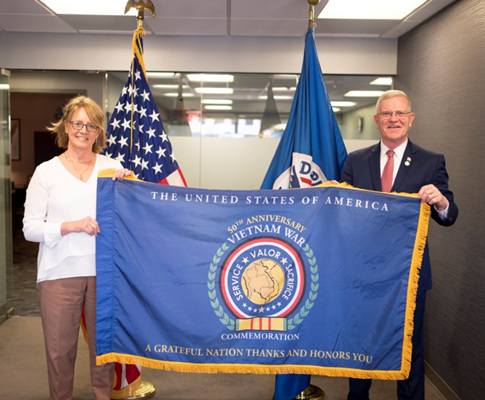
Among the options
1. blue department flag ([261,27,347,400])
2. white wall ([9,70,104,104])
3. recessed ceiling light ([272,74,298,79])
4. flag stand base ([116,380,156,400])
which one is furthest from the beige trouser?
white wall ([9,70,104,104])

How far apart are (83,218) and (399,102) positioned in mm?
1652

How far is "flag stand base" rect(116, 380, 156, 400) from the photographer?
9.99ft

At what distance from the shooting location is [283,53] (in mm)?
4164

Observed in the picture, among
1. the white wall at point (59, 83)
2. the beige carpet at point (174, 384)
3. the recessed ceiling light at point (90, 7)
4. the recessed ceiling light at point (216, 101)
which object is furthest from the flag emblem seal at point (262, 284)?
the white wall at point (59, 83)

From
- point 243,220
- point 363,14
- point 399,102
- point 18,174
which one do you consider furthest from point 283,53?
point 18,174

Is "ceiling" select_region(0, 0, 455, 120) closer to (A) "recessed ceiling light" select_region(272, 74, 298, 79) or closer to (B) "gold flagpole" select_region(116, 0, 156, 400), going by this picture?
(A) "recessed ceiling light" select_region(272, 74, 298, 79)

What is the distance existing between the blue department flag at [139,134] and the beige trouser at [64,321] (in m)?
0.89

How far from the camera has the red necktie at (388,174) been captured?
2.56 meters

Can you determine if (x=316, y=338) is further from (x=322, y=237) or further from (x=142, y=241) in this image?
(x=142, y=241)

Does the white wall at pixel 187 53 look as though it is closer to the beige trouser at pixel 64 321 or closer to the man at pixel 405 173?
the man at pixel 405 173

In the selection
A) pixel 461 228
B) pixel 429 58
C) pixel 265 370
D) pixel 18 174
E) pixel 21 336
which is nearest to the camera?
pixel 265 370

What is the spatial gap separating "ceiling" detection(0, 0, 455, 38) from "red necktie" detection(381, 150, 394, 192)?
3.85 feet

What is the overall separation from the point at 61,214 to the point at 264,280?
1.01m

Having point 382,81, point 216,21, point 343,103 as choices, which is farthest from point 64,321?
point 382,81
